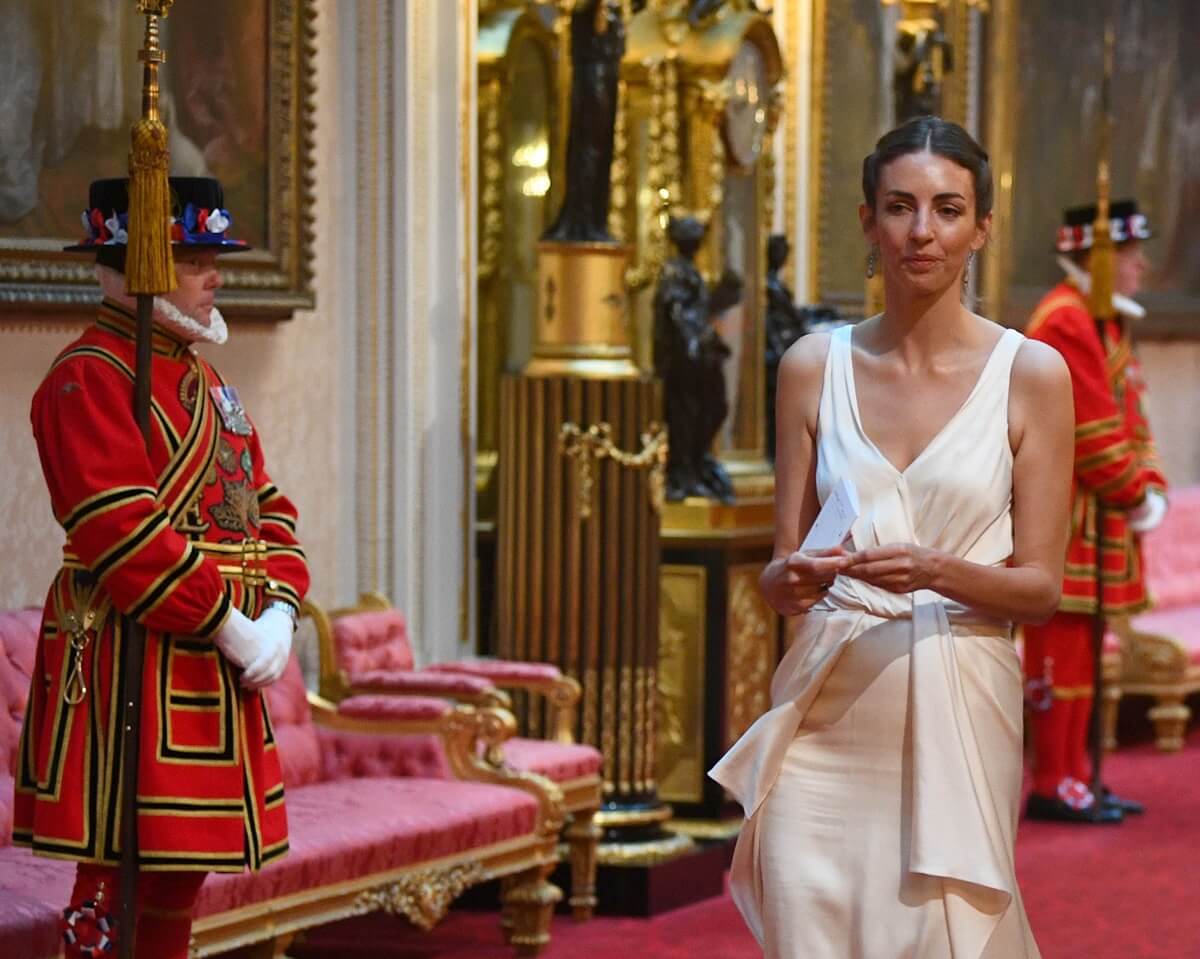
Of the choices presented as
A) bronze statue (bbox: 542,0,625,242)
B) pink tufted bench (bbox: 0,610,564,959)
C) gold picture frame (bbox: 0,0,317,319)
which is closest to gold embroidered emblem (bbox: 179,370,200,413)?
pink tufted bench (bbox: 0,610,564,959)

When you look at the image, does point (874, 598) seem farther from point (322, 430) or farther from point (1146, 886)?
point (1146, 886)

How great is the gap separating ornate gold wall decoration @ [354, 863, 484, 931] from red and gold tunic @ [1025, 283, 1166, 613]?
10.1ft

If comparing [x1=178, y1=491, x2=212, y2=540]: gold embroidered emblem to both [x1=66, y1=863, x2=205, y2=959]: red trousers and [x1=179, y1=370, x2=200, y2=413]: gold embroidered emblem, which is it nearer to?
[x1=179, y1=370, x2=200, y2=413]: gold embroidered emblem

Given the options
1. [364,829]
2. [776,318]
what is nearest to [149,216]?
[364,829]

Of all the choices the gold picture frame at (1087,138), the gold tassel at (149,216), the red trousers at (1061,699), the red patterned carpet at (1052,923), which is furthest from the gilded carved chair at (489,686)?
the gold picture frame at (1087,138)

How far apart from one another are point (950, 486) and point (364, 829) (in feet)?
9.26

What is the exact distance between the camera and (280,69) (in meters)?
6.75

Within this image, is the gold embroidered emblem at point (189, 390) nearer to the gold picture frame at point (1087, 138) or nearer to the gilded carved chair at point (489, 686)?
the gilded carved chair at point (489, 686)

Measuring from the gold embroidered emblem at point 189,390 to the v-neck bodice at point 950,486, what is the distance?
165cm

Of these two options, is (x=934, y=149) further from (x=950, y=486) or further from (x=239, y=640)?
(x=239, y=640)

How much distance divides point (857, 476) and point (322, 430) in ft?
13.3

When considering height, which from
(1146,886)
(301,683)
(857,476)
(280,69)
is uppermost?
(280,69)

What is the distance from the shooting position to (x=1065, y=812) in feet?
28.2

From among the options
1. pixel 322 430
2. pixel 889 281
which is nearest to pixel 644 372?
pixel 322 430
